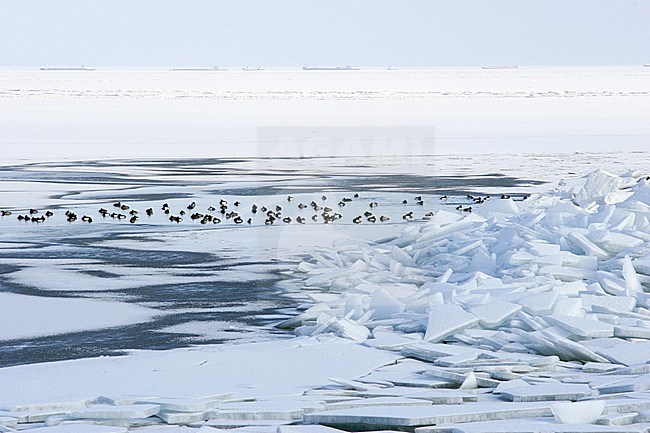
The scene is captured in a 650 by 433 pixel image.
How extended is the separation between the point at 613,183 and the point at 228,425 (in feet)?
25.5

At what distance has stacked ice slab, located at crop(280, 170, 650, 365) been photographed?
296 inches

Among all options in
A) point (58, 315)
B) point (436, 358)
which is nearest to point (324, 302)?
Result: point (436, 358)

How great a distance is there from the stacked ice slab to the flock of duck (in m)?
2.54

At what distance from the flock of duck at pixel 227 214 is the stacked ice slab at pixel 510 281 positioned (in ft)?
8.35

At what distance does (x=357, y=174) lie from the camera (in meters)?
21.7

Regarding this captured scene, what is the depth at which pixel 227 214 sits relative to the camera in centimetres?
1499

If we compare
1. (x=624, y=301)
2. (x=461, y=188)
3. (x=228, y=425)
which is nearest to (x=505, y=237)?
(x=624, y=301)

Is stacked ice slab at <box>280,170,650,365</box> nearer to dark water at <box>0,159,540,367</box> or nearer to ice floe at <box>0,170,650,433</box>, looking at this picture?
ice floe at <box>0,170,650,433</box>

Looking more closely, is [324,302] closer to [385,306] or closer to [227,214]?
[385,306]

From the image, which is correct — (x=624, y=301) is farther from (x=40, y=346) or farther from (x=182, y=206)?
(x=182, y=206)

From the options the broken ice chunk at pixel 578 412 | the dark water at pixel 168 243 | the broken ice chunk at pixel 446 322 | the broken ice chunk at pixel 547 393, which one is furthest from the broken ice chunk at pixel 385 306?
the broken ice chunk at pixel 578 412

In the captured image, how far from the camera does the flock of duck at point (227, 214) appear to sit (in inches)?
571

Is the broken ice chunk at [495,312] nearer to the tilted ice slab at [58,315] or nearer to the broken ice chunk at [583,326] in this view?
the broken ice chunk at [583,326]

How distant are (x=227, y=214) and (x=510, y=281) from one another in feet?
22.1
